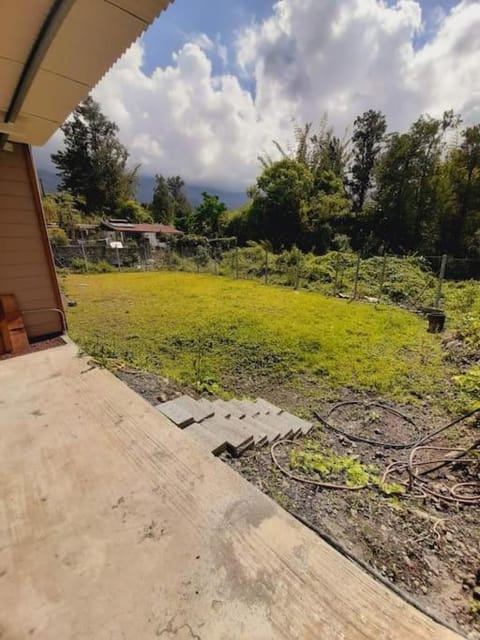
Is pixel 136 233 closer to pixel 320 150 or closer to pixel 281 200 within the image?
pixel 281 200

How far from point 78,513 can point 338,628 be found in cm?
109

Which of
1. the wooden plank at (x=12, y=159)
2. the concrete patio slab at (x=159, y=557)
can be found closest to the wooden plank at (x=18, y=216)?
the wooden plank at (x=12, y=159)

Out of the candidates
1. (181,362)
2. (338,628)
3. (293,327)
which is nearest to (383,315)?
(293,327)

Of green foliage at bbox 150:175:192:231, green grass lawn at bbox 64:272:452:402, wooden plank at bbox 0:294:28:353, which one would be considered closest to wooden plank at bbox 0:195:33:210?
wooden plank at bbox 0:294:28:353

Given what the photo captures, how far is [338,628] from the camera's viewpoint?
2.86 feet

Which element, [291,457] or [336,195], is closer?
[291,457]

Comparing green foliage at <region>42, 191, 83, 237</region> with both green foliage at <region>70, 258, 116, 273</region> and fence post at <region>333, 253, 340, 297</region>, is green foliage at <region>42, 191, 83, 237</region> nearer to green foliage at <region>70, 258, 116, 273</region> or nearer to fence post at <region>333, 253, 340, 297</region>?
green foliage at <region>70, 258, 116, 273</region>

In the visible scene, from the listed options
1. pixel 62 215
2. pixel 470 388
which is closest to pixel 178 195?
pixel 62 215

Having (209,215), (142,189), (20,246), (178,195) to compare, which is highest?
(142,189)

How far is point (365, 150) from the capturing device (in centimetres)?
1566

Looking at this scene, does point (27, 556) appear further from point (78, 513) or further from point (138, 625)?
point (138, 625)

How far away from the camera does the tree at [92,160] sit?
22281mm

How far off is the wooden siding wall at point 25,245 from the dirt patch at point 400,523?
10.2 ft

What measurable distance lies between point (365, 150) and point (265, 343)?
16379mm
